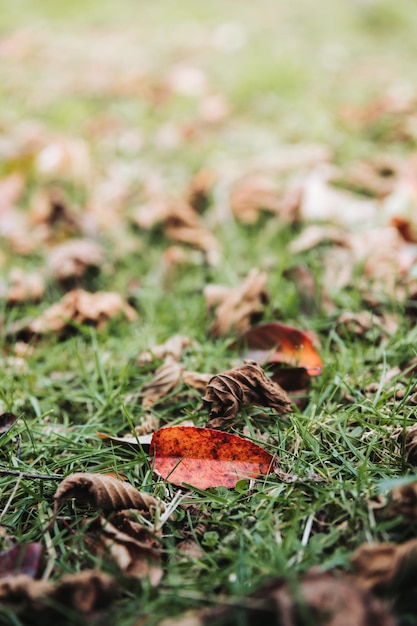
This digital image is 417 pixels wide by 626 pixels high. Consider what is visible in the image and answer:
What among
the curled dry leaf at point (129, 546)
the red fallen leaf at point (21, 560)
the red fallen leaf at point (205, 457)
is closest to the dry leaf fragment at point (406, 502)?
the red fallen leaf at point (205, 457)

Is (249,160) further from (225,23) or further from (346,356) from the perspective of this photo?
(225,23)

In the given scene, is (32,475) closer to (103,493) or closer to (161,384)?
(103,493)

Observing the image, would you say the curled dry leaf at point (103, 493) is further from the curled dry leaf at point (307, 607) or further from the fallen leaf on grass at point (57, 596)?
the curled dry leaf at point (307, 607)

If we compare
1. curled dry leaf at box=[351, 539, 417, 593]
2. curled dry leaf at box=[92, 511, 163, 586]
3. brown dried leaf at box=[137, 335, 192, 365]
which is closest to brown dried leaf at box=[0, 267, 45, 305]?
brown dried leaf at box=[137, 335, 192, 365]

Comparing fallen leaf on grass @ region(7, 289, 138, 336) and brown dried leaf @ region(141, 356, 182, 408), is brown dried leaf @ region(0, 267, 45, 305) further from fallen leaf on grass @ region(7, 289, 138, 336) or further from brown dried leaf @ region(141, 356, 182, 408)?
brown dried leaf @ region(141, 356, 182, 408)

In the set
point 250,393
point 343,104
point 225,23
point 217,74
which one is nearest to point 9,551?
point 250,393

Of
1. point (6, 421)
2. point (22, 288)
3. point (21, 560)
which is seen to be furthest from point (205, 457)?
point (22, 288)
